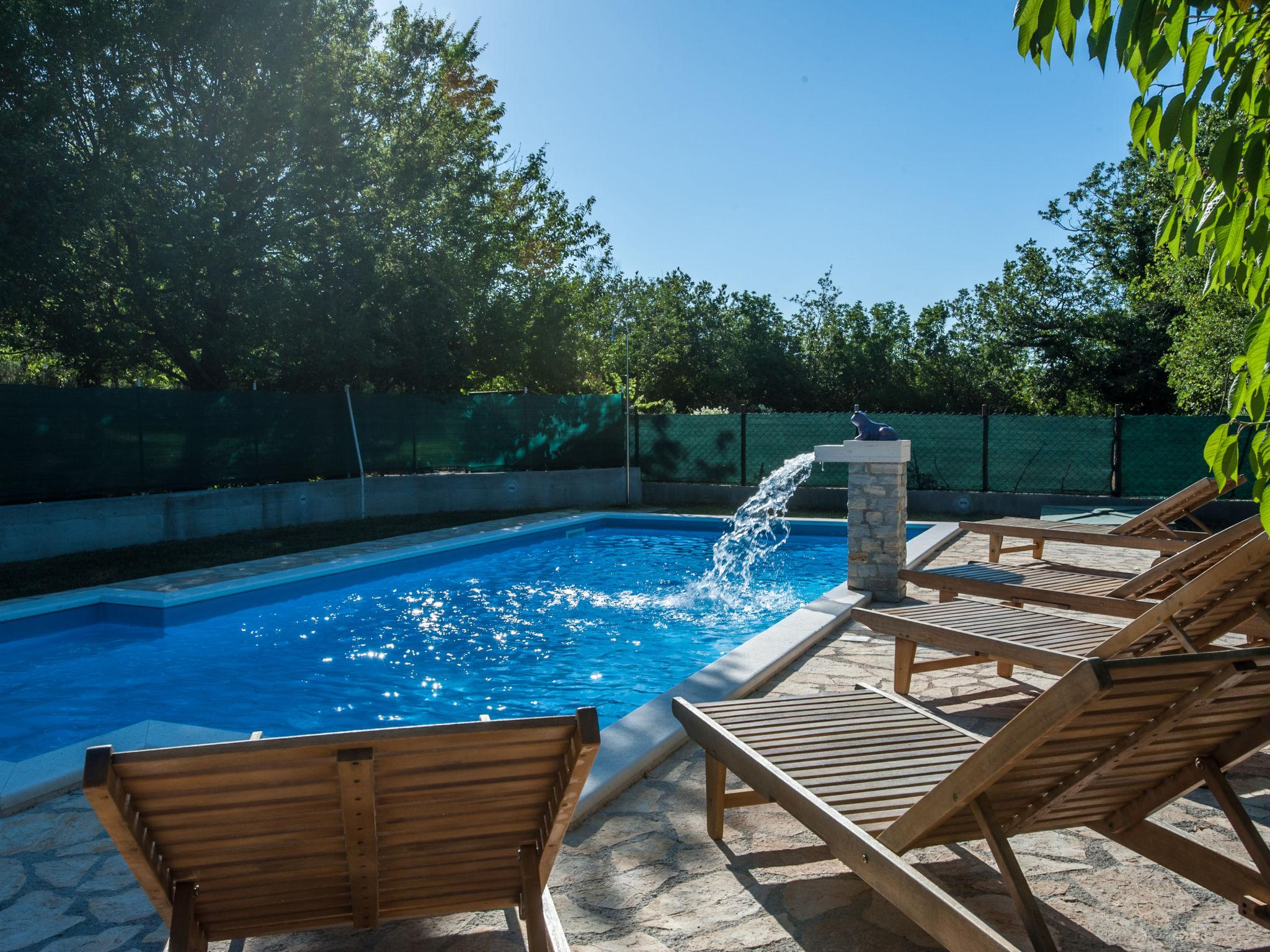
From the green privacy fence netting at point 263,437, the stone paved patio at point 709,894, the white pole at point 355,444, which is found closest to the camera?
the stone paved patio at point 709,894

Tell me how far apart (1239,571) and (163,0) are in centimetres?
1444

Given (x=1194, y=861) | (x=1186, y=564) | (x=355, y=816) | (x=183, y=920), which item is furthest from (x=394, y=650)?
(x=1194, y=861)

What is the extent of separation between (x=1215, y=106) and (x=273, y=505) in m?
13.0

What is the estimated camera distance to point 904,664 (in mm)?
4734

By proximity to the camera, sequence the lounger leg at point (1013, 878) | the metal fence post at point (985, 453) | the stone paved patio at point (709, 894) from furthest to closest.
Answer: the metal fence post at point (985, 453)
the stone paved patio at point (709, 894)
the lounger leg at point (1013, 878)

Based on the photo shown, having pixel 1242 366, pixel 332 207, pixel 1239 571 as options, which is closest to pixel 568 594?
pixel 1239 571

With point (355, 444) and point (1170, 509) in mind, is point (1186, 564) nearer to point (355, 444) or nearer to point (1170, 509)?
point (1170, 509)

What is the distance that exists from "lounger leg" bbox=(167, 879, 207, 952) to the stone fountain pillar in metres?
5.87

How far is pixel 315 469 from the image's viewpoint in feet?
45.4

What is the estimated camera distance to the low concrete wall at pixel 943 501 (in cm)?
1270

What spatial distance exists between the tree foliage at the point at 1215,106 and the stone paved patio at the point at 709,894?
164cm

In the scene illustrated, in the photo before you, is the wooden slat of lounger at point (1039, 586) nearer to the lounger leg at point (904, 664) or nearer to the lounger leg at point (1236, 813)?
the lounger leg at point (904, 664)

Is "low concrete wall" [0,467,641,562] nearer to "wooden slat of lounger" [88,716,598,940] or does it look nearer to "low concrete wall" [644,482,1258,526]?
"low concrete wall" [644,482,1258,526]

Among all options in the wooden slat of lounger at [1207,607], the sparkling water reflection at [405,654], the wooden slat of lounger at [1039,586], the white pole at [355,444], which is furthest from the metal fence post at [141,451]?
the wooden slat of lounger at [1207,607]
